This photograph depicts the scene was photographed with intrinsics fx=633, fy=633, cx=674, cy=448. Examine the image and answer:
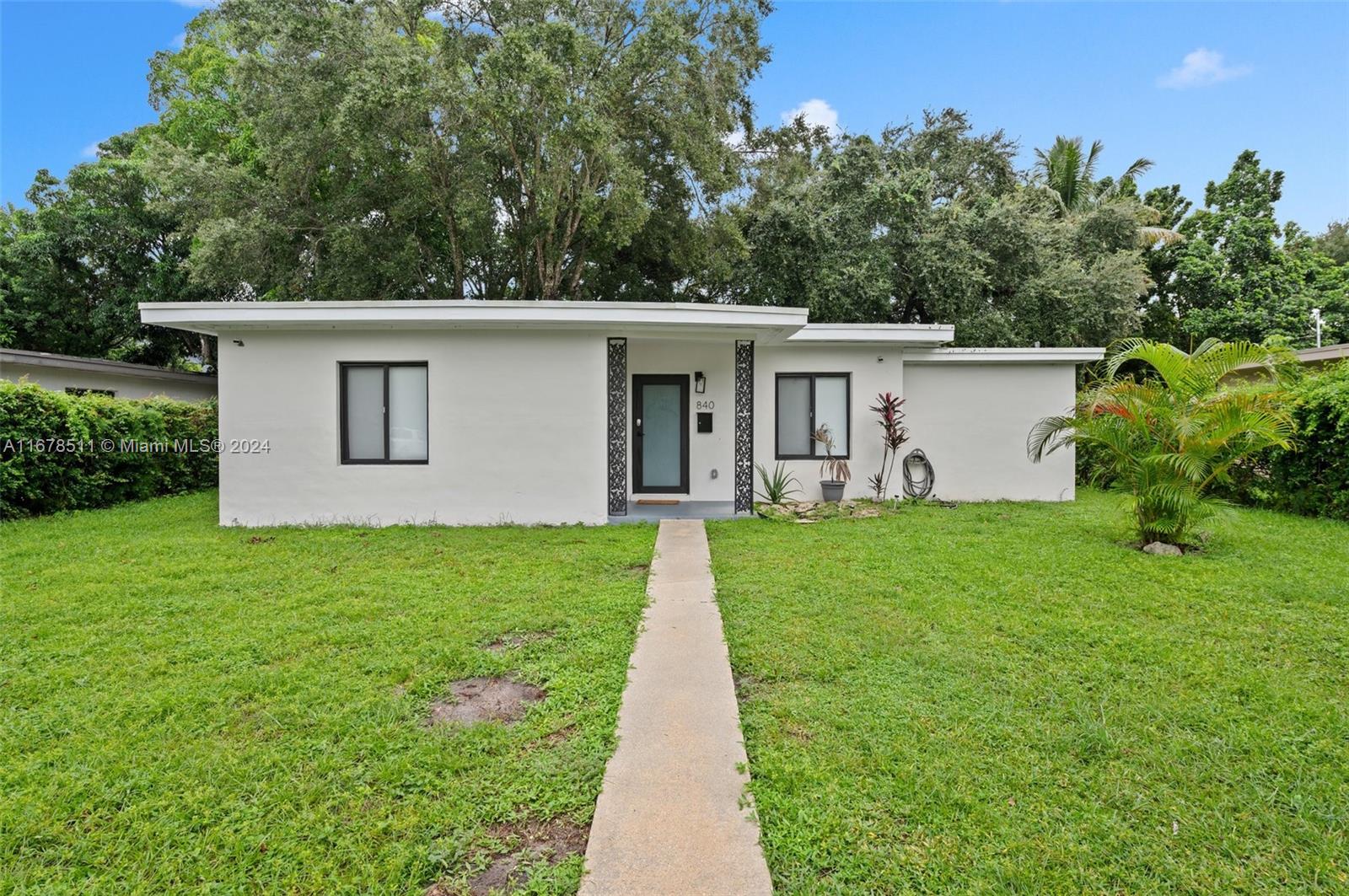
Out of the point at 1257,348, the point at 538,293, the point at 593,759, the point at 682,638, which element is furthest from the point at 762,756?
the point at 538,293

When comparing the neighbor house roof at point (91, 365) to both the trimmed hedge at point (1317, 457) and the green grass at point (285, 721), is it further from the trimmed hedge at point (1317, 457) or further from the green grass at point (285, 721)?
the trimmed hedge at point (1317, 457)

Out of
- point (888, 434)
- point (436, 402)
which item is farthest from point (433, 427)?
point (888, 434)

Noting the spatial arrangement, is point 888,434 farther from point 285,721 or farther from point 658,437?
point 285,721

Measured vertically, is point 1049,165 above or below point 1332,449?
above

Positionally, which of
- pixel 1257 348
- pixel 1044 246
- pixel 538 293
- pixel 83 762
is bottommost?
pixel 83 762

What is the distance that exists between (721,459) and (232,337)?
21.6ft

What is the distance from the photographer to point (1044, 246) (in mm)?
14625

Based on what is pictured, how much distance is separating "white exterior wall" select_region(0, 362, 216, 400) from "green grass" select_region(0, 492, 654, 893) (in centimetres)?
927

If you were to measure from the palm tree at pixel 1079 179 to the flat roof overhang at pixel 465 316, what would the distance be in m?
15.4

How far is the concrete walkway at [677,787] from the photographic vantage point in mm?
1932

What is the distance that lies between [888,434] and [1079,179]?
1568 centimetres

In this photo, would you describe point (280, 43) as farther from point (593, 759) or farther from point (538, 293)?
point (593, 759)

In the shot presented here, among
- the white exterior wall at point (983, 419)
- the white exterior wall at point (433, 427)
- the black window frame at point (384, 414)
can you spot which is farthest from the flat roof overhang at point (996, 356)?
the black window frame at point (384, 414)

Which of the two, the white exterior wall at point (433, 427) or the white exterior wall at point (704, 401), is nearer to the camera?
the white exterior wall at point (433, 427)
